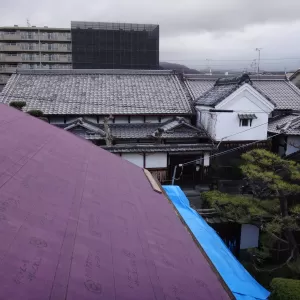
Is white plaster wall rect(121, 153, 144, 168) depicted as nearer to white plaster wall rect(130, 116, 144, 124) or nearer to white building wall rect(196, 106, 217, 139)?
white plaster wall rect(130, 116, 144, 124)

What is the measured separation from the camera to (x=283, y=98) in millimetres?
23688

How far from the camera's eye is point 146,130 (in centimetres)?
2064

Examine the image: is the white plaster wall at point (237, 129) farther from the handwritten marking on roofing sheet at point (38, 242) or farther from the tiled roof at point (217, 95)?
the handwritten marking on roofing sheet at point (38, 242)

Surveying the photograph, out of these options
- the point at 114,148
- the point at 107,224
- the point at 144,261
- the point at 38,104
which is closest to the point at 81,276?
the point at 144,261

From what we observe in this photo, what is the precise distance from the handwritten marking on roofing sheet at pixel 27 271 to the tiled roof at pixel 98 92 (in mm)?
18397

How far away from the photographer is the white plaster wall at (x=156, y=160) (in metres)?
18.2

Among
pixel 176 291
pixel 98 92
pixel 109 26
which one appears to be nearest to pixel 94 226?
pixel 176 291

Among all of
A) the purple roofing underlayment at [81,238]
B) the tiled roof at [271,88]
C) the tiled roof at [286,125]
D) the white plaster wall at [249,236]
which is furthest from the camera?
the tiled roof at [271,88]

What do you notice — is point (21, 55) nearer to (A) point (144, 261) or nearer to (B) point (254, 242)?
(B) point (254, 242)

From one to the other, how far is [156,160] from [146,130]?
3.14m

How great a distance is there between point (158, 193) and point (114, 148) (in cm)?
1055

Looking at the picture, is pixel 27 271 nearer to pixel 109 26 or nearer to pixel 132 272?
pixel 132 272

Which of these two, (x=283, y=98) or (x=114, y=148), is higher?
(x=283, y=98)

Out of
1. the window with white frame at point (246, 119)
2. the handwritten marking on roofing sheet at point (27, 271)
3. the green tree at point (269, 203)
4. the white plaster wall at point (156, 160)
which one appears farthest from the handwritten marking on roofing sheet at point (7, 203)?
the window with white frame at point (246, 119)
